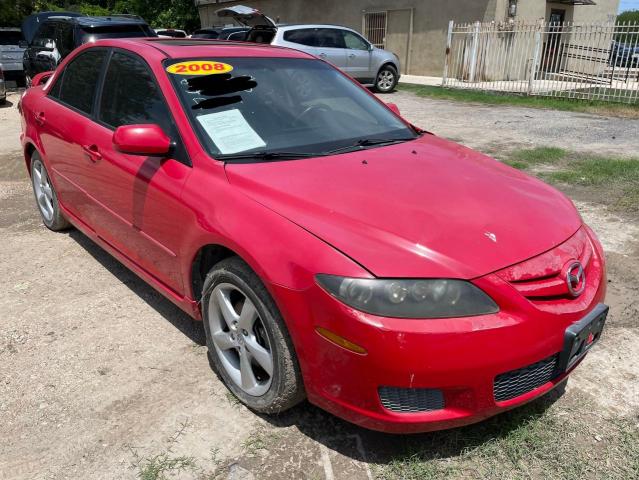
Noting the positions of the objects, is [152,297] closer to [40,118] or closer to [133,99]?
[133,99]

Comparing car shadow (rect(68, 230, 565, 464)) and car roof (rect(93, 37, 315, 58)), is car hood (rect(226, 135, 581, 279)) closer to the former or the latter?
car shadow (rect(68, 230, 565, 464))

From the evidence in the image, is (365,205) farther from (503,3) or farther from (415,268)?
(503,3)

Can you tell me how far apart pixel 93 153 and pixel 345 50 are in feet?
37.0

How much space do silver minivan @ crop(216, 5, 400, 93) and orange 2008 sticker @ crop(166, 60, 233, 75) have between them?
9566mm

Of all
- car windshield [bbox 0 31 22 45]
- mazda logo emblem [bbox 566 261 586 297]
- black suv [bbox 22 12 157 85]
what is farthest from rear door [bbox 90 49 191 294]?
car windshield [bbox 0 31 22 45]

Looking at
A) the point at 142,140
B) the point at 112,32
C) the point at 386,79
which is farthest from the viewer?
the point at 386,79

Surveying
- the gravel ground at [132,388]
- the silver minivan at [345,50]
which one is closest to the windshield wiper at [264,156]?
the gravel ground at [132,388]

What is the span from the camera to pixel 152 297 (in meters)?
3.56

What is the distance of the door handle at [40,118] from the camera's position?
4.11 meters

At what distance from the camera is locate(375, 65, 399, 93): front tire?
14.3 metres

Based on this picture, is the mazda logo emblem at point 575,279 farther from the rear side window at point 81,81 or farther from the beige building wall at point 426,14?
the beige building wall at point 426,14

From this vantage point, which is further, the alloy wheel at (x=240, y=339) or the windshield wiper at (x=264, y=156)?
the windshield wiper at (x=264, y=156)

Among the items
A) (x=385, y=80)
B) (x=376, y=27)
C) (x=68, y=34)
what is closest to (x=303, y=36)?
(x=385, y=80)

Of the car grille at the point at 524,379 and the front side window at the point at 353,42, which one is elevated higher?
the front side window at the point at 353,42
